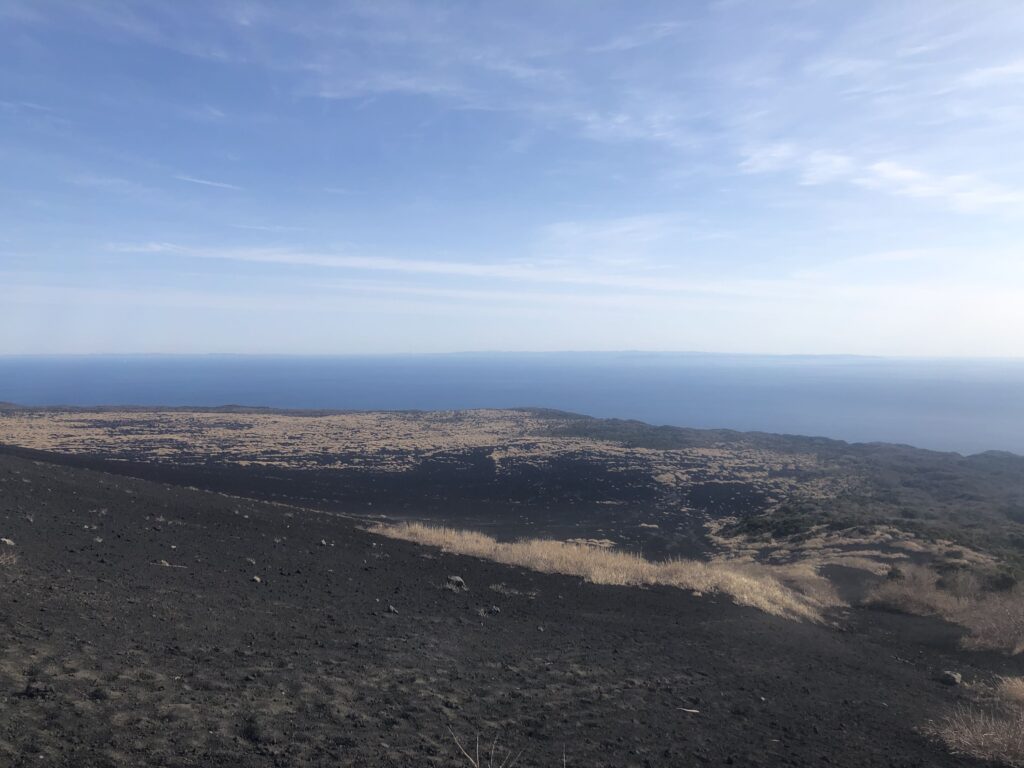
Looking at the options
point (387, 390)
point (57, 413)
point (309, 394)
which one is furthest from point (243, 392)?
point (57, 413)

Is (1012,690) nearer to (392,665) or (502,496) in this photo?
(392,665)

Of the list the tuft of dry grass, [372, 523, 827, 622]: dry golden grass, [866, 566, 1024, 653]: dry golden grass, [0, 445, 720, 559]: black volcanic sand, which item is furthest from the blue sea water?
the tuft of dry grass

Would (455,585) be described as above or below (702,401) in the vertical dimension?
below

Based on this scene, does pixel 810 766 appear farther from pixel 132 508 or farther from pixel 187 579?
pixel 132 508

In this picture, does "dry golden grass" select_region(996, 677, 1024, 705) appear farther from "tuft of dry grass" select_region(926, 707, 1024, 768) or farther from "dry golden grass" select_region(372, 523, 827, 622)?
"dry golden grass" select_region(372, 523, 827, 622)

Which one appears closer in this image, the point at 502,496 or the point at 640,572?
the point at 640,572

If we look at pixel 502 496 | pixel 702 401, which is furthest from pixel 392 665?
pixel 702 401
